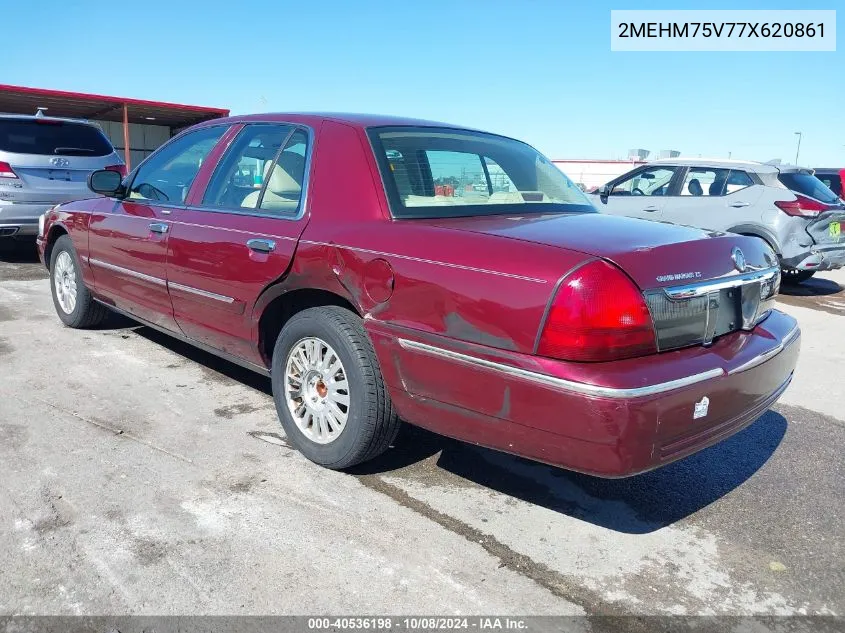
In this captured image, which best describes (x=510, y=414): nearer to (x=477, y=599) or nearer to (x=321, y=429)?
(x=477, y=599)

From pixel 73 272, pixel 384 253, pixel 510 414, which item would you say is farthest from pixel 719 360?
pixel 73 272

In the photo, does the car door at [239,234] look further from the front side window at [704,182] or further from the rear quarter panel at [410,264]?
the front side window at [704,182]

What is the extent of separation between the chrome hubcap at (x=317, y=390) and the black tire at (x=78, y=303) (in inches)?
106

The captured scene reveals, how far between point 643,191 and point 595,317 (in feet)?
25.5

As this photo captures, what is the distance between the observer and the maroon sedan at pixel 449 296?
2.37 m

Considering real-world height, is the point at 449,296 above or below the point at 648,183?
below

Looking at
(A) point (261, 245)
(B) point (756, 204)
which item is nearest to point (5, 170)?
(A) point (261, 245)

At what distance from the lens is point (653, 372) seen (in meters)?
2.38

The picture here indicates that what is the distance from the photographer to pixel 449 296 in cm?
258

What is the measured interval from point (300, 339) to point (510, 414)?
1178 millimetres

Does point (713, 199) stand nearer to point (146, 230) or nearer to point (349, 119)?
point (349, 119)

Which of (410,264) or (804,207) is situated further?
(804,207)

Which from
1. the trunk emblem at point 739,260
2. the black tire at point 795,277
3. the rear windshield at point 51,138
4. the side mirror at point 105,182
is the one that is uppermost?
the rear windshield at point 51,138

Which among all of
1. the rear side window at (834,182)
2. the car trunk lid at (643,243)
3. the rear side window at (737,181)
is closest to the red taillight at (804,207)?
the rear side window at (737,181)
